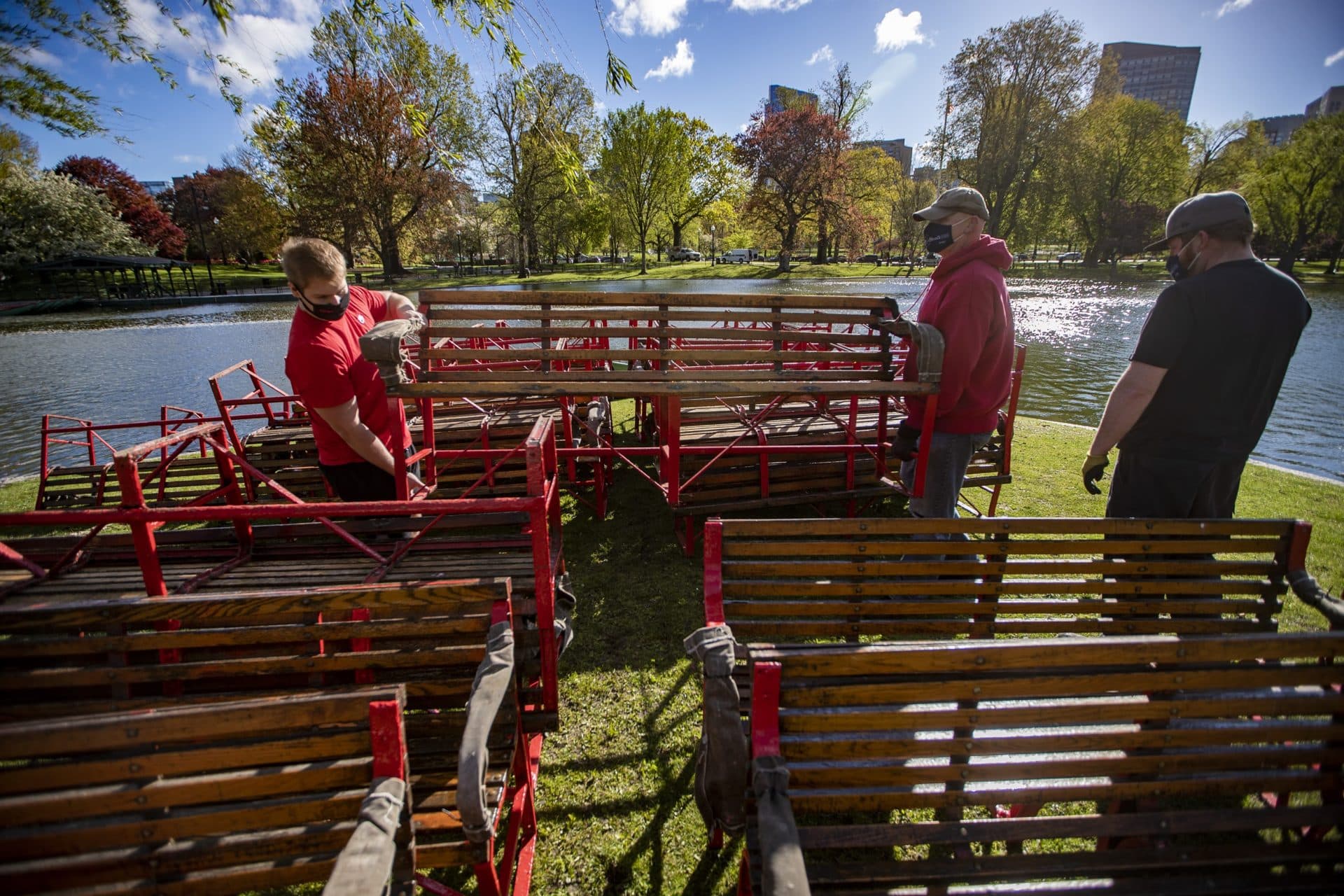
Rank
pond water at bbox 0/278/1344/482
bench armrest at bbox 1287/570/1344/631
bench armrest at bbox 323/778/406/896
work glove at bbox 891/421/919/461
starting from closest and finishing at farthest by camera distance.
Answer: bench armrest at bbox 323/778/406/896, bench armrest at bbox 1287/570/1344/631, work glove at bbox 891/421/919/461, pond water at bbox 0/278/1344/482

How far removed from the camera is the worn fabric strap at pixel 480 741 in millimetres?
1529

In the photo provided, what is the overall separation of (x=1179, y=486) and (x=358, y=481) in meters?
4.77

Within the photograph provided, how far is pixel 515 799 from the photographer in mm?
2334

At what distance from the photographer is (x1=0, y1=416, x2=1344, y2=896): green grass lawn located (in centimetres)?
244

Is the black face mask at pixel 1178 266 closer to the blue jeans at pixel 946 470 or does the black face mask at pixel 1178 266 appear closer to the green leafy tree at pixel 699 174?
the blue jeans at pixel 946 470

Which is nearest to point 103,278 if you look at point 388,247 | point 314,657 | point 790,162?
point 388,247

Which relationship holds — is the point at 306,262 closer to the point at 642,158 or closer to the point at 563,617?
the point at 563,617

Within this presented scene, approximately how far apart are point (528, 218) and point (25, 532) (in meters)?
40.5

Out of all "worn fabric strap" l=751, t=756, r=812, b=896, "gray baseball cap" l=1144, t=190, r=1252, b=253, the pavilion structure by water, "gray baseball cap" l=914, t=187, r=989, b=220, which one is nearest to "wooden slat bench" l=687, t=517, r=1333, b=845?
"worn fabric strap" l=751, t=756, r=812, b=896

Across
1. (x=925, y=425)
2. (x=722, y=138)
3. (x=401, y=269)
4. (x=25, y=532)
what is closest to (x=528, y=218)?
(x=401, y=269)

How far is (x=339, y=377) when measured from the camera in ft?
9.94

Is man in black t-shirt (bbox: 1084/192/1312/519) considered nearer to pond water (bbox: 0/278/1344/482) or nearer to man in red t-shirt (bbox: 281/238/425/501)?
man in red t-shirt (bbox: 281/238/425/501)

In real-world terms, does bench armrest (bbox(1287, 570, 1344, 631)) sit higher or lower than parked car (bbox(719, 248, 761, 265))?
lower

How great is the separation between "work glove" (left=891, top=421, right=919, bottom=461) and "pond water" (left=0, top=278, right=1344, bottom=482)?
15.1ft
